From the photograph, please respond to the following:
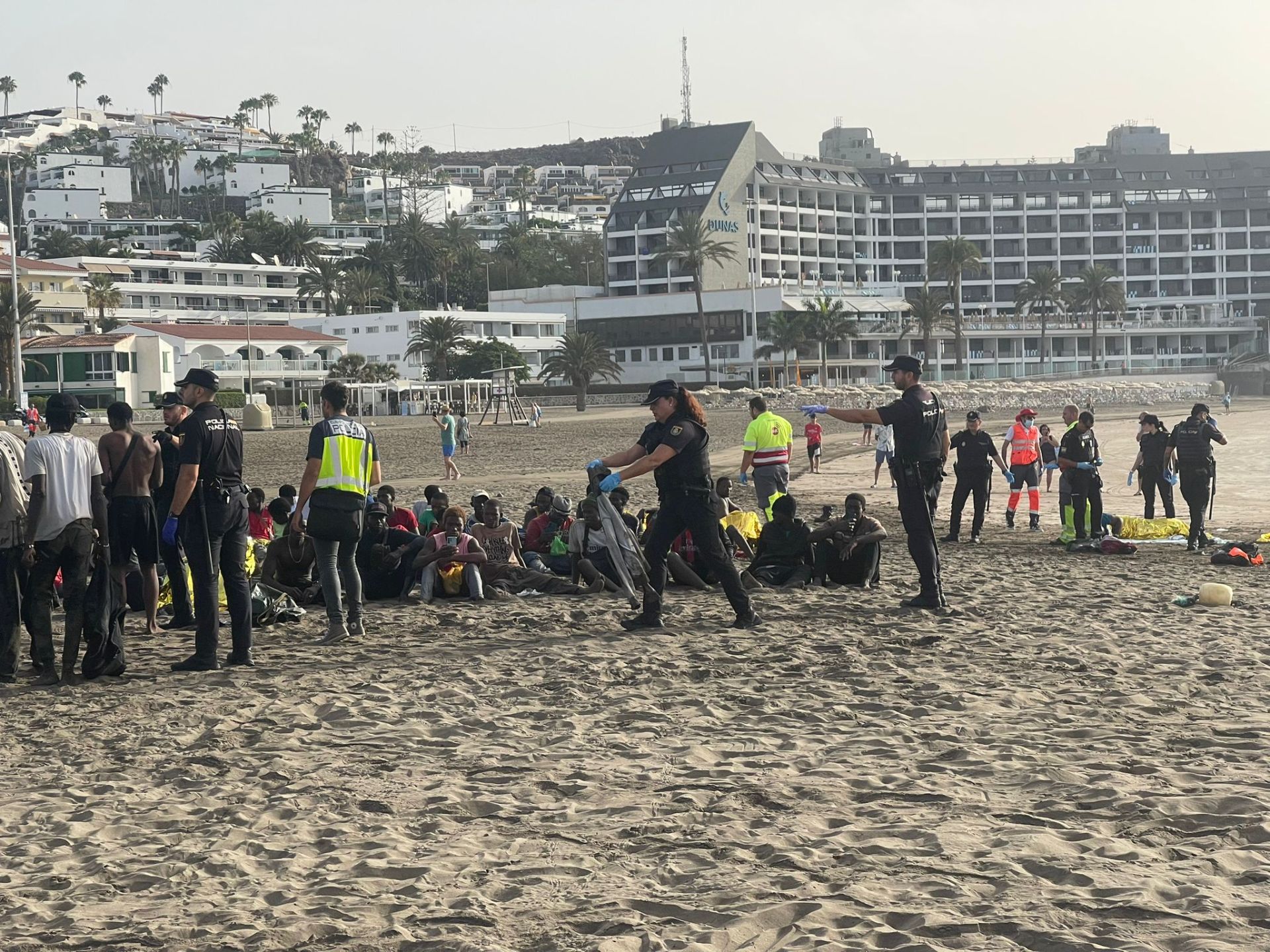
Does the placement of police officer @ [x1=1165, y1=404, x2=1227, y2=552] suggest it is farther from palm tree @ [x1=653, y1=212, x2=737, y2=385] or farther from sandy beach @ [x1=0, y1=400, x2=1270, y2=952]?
palm tree @ [x1=653, y1=212, x2=737, y2=385]

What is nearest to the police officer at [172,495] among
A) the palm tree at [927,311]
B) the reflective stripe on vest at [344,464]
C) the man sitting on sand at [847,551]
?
the reflective stripe on vest at [344,464]

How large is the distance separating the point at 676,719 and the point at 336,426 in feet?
10.7

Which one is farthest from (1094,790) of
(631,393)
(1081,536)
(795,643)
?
(631,393)

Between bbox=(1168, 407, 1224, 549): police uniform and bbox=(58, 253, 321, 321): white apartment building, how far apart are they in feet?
276

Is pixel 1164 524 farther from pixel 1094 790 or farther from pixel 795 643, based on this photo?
pixel 1094 790

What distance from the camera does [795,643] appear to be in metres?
8.51

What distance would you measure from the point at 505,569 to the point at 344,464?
94.7 inches

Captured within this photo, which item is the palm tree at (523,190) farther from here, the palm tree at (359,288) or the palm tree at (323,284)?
the palm tree at (323,284)

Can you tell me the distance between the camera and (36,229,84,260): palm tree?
106375 mm

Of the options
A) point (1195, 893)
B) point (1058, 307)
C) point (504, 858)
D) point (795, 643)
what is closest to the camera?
point (1195, 893)

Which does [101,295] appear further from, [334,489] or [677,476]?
[677,476]

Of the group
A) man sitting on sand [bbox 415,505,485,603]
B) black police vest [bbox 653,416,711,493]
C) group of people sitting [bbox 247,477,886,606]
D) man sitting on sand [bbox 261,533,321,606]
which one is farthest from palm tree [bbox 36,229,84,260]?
black police vest [bbox 653,416,711,493]

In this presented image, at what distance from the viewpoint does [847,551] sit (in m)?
10.8

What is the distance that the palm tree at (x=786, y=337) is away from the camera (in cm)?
8862
